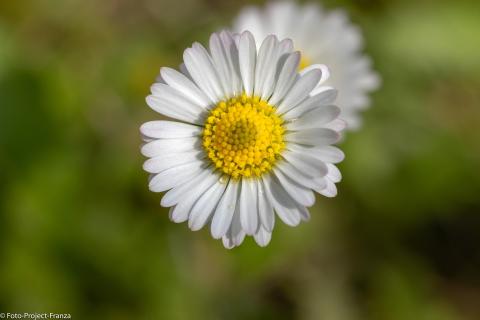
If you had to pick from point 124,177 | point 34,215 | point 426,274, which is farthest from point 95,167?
point 426,274

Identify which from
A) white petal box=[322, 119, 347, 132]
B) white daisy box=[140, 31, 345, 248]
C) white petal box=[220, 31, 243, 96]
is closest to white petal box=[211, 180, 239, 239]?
white daisy box=[140, 31, 345, 248]

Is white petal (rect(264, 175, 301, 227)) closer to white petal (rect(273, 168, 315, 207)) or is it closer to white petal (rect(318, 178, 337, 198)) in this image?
white petal (rect(273, 168, 315, 207))

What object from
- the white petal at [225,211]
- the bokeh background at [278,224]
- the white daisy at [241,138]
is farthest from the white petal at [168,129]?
the bokeh background at [278,224]

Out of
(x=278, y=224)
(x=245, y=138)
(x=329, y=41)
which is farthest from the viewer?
(x=278, y=224)

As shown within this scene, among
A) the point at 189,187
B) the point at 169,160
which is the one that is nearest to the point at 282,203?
the point at 189,187

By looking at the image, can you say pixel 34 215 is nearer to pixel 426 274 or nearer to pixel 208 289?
pixel 208 289

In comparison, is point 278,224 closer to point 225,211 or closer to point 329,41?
point 329,41
